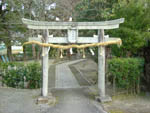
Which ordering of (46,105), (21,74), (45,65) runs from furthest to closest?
(21,74) < (45,65) < (46,105)

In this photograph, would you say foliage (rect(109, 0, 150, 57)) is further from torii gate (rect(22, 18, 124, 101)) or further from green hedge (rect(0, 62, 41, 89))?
green hedge (rect(0, 62, 41, 89))

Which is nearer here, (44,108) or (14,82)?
(44,108)

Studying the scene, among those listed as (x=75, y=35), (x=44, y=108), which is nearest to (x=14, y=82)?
(x=44, y=108)

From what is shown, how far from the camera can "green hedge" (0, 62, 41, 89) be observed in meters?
8.67

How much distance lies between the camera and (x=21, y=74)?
877cm

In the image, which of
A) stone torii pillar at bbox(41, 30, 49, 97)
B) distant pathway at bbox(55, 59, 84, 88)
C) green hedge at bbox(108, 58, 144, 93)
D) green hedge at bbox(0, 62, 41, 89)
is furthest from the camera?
distant pathway at bbox(55, 59, 84, 88)

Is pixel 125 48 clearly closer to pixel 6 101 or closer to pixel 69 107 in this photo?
pixel 69 107

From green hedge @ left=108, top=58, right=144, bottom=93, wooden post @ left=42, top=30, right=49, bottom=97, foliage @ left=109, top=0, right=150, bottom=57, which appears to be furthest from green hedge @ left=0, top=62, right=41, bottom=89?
foliage @ left=109, top=0, right=150, bottom=57

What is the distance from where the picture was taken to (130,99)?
693cm

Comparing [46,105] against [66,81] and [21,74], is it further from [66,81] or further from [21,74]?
[66,81]

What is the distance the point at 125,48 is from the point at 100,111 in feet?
13.0

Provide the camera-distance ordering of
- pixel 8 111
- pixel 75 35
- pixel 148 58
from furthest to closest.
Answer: pixel 148 58, pixel 75 35, pixel 8 111

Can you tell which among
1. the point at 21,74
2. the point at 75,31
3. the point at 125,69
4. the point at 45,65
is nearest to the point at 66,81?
the point at 21,74

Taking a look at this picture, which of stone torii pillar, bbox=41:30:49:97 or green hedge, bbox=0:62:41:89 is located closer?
stone torii pillar, bbox=41:30:49:97
